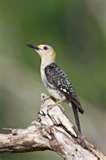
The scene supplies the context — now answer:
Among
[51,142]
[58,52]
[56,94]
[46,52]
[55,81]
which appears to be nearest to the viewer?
[51,142]

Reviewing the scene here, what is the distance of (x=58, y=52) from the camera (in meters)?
32.7

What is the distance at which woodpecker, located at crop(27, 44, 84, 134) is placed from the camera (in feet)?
45.4

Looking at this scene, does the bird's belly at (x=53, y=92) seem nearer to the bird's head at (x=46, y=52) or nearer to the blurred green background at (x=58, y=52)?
the bird's head at (x=46, y=52)

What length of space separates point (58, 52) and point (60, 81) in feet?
60.1

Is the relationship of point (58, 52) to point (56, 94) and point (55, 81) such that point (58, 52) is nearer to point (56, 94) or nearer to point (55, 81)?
point (55, 81)

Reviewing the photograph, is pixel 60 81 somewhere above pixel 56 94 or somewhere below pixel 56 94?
above

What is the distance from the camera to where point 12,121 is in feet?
90.6

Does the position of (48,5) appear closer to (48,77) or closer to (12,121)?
(12,121)

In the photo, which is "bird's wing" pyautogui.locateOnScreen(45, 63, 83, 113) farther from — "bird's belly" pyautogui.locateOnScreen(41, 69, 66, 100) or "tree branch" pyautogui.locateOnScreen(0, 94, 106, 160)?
"tree branch" pyautogui.locateOnScreen(0, 94, 106, 160)

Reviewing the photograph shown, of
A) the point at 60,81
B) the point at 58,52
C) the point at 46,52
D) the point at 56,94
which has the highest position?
the point at 58,52

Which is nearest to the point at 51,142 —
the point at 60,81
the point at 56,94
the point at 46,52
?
the point at 56,94

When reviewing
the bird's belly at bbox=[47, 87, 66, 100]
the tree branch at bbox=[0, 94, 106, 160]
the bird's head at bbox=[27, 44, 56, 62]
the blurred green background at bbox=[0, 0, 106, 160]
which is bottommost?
the tree branch at bbox=[0, 94, 106, 160]

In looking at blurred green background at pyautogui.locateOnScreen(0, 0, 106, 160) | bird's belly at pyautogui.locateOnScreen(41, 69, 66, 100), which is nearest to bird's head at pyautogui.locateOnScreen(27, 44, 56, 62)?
bird's belly at pyautogui.locateOnScreen(41, 69, 66, 100)

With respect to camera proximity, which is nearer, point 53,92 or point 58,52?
point 53,92
